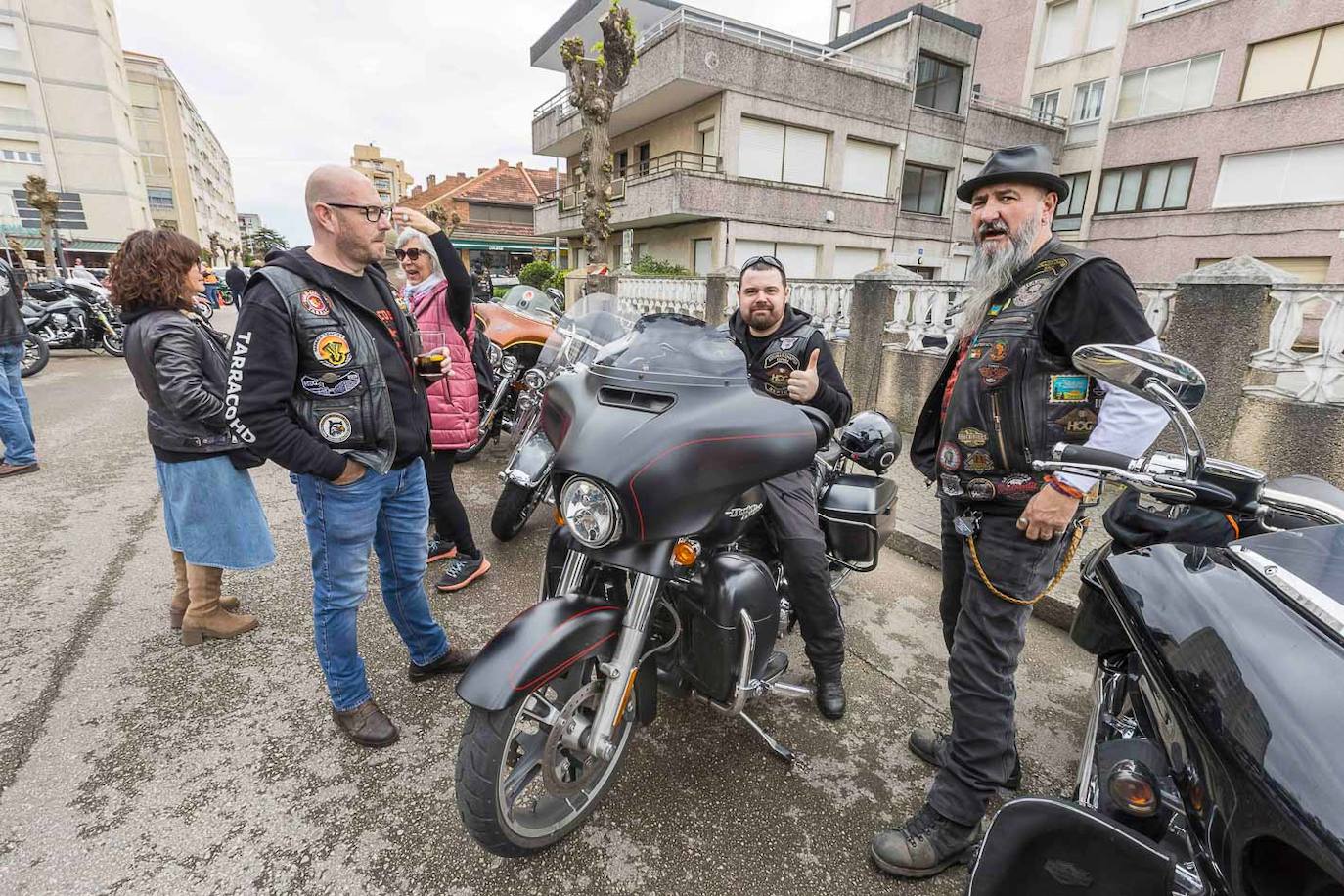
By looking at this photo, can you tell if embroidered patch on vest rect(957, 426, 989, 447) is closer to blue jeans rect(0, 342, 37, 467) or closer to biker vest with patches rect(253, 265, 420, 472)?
biker vest with patches rect(253, 265, 420, 472)

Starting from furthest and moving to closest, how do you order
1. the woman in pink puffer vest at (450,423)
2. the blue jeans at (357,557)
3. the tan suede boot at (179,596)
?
the woman in pink puffer vest at (450,423), the tan suede boot at (179,596), the blue jeans at (357,557)

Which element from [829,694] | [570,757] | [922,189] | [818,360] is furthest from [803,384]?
[922,189]

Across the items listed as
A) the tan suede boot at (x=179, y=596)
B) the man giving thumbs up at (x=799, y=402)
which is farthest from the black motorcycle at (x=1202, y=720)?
the tan suede boot at (x=179, y=596)

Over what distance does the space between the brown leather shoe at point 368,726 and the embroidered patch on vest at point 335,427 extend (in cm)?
103

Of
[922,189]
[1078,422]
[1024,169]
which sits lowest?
[1078,422]

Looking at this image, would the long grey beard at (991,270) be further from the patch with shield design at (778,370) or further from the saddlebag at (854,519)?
the saddlebag at (854,519)

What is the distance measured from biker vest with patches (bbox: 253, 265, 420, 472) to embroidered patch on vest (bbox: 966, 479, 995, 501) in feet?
6.23

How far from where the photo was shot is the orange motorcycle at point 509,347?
4.85 m

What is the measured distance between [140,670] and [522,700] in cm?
214

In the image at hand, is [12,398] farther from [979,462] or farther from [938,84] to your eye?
[938,84]

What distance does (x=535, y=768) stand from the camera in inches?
71.4

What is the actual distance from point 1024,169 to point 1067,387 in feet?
2.08

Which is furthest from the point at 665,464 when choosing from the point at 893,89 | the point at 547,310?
the point at 893,89

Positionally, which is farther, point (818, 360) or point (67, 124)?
Answer: point (67, 124)
